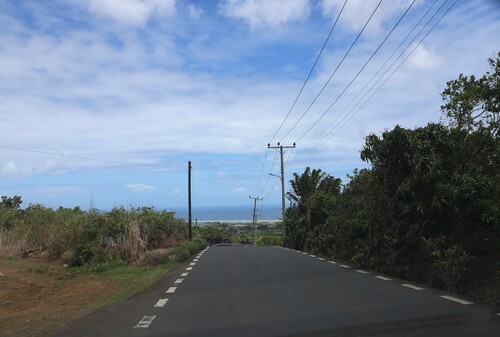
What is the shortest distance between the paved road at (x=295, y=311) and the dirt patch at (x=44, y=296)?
815mm

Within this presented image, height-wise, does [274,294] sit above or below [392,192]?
below

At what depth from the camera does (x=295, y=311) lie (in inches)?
302

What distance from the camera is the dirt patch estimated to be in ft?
26.0

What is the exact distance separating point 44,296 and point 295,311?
722 centimetres

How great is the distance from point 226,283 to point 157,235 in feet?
46.2

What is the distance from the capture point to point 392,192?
12.7 metres

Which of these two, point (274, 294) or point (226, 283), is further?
point (226, 283)

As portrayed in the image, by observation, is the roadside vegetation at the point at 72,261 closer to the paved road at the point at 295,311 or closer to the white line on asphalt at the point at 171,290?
the white line on asphalt at the point at 171,290

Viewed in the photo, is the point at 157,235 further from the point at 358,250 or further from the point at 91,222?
the point at 358,250

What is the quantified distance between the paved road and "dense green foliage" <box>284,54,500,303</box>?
102 cm

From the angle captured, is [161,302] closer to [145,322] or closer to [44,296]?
[145,322]

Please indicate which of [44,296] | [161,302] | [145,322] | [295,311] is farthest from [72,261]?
[295,311]

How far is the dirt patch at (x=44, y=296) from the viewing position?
792 centimetres

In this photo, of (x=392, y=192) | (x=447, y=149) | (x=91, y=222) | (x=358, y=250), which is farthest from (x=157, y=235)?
(x=447, y=149)
